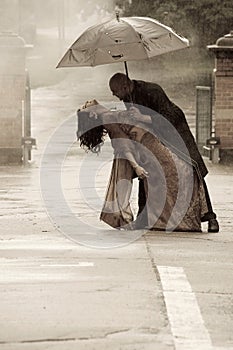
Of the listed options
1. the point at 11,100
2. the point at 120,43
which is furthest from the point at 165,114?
the point at 11,100

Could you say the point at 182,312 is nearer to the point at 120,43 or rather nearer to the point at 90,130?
the point at 90,130

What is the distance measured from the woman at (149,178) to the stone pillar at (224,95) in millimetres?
7968

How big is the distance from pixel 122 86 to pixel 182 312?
4139 mm

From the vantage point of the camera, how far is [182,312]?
24.6ft

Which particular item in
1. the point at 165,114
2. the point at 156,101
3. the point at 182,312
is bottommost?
the point at 182,312

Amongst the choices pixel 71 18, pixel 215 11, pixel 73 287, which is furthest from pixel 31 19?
pixel 73 287

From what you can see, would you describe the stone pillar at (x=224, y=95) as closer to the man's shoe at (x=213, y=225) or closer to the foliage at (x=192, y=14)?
the man's shoe at (x=213, y=225)

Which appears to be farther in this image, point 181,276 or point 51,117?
point 51,117

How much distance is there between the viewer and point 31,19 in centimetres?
5731

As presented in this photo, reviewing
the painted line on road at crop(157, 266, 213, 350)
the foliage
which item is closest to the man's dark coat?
the painted line on road at crop(157, 266, 213, 350)

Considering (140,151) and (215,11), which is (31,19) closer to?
(215,11)

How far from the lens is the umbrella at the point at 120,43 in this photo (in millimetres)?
11414

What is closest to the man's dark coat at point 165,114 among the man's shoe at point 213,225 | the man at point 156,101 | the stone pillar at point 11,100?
the man at point 156,101

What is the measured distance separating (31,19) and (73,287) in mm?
49721
